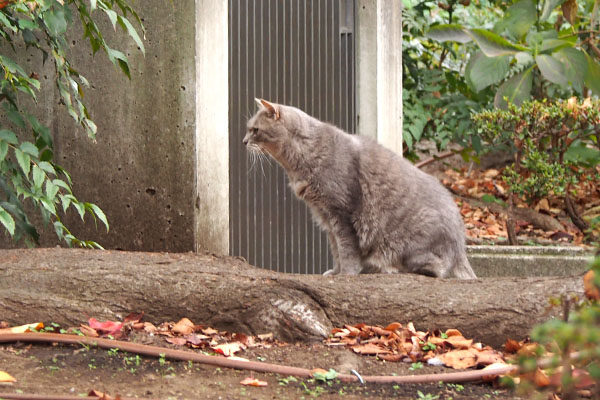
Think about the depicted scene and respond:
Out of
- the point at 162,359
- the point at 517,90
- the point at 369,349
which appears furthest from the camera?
the point at 517,90

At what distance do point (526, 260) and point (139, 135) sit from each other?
3.34 meters

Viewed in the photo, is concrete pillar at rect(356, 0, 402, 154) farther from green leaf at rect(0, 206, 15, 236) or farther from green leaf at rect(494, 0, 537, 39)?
green leaf at rect(0, 206, 15, 236)

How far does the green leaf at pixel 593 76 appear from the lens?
7723 mm

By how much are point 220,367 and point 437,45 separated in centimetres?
784

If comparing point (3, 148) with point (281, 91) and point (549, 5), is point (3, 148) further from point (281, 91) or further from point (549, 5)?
point (549, 5)

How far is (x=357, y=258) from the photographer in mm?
5156

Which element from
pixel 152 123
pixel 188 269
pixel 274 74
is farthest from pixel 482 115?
pixel 188 269

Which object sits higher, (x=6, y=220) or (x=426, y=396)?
(x=6, y=220)

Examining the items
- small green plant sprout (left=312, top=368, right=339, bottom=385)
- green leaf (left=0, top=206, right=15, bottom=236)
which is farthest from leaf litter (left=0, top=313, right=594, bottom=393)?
green leaf (left=0, top=206, right=15, bottom=236)

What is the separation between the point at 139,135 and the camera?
217 inches

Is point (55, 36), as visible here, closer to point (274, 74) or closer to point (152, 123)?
point (152, 123)

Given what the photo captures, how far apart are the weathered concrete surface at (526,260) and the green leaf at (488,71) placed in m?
2.09

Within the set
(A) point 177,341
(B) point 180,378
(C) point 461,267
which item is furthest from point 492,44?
Answer: (B) point 180,378

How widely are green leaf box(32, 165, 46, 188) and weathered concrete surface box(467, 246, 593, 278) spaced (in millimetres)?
3735
